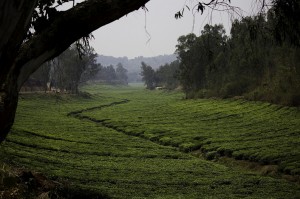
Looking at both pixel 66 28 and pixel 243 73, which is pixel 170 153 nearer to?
pixel 66 28

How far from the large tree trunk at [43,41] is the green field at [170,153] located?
15.3ft

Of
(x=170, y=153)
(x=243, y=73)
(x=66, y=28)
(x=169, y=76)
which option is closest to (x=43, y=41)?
(x=66, y=28)

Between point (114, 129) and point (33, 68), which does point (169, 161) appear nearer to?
point (114, 129)

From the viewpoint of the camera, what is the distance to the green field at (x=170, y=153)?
22125 millimetres

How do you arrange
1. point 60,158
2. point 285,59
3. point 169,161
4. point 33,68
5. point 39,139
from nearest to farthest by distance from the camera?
point 33,68 < point 60,158 < point 169,161 < point 39,139 < point 285,59

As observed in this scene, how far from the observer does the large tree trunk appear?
3.97 metres

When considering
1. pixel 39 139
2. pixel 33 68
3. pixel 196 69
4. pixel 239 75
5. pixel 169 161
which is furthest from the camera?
pixel 196 69

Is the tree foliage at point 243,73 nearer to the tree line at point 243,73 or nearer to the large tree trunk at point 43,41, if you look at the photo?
the tree line at point 243,73

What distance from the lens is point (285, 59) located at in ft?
216

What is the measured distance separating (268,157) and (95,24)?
92.3ft

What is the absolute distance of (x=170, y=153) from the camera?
113 ft

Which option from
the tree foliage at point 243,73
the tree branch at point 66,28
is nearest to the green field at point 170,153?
the tree branch at point 66,28

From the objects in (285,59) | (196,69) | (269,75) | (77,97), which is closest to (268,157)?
(285,59)

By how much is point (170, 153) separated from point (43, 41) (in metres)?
30.7
